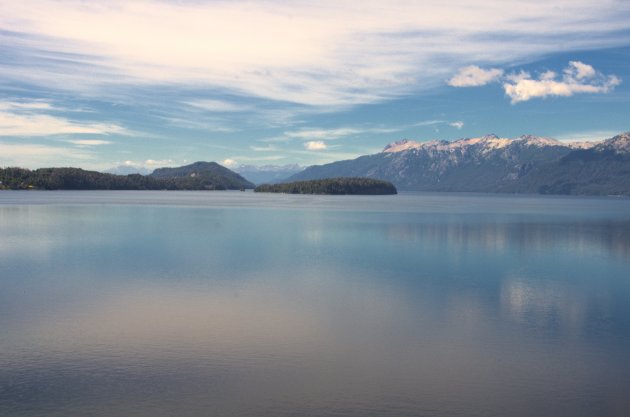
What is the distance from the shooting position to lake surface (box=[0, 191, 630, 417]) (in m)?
22.8

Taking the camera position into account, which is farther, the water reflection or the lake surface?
the water reflection

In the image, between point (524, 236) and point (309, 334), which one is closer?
point (309, 334)

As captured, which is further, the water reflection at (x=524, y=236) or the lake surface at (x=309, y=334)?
the water reflection at (x=524, y=236)

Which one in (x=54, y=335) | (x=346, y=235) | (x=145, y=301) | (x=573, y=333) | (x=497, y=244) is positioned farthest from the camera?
(x=346, y=235)

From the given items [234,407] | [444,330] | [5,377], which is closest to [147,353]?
[5,377]

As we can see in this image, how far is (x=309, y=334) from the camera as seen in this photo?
1268 inches

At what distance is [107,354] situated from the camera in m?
27.6

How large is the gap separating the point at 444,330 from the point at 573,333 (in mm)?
8190

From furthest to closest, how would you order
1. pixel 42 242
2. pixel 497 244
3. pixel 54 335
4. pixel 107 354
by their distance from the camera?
pixel 497 244, pixel 42 242, pixel 54 335, pixel 107 354

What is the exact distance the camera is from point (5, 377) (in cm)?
2425

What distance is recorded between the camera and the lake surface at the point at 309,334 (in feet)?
74.7

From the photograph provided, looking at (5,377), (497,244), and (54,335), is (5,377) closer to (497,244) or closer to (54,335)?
(54,335)

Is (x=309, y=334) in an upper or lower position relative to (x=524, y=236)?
lower

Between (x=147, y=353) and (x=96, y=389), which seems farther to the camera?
(x=147, y=353)
